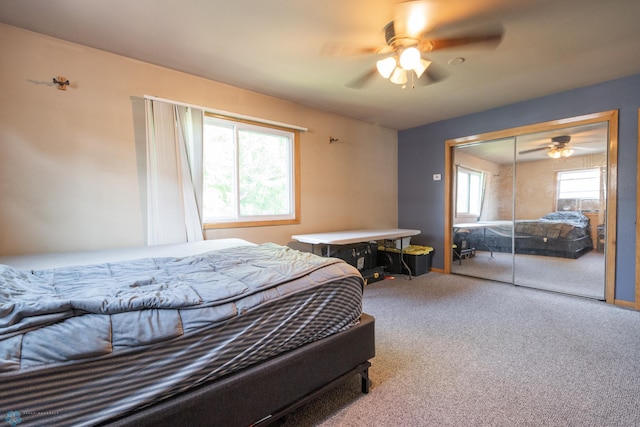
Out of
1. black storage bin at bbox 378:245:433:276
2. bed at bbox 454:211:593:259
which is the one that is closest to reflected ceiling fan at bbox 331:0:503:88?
bed at bbox 454:211:593:259

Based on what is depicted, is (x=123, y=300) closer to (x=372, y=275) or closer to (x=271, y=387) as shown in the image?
(x=271, y=387)

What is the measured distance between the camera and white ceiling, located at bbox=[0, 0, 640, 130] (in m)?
1.87

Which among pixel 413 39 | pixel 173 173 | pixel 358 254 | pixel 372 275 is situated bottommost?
pixel 372 275

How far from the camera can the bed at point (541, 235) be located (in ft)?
10.9

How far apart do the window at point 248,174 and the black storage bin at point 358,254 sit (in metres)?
0.68

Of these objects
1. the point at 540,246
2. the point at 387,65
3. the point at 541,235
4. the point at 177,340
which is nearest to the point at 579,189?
the point at 541,235

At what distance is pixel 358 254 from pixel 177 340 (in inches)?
121

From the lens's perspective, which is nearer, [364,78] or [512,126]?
[364,78]

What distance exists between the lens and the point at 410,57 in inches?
79.0

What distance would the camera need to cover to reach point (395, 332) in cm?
242

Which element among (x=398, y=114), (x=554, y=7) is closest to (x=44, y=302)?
(x=554, y=7)

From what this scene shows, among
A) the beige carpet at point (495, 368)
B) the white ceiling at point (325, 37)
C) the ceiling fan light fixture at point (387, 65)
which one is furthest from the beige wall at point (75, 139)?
the beige carpet at point (495, 368)

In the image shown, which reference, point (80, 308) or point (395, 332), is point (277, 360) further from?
point (395, 332)

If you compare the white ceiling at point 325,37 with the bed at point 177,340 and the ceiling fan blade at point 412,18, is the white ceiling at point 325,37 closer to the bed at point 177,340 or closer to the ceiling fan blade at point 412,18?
the ceiling fan blade at point 412,18
